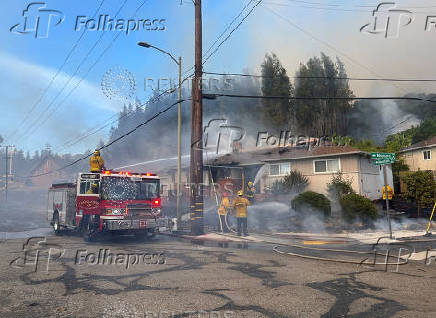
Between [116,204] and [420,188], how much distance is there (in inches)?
627

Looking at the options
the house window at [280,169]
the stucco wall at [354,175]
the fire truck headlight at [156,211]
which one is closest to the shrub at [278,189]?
the stucco wall at [354,175]

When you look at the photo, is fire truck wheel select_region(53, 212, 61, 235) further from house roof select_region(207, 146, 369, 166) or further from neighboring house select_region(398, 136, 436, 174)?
neighboring house select_region(398, 136, 436, 174)

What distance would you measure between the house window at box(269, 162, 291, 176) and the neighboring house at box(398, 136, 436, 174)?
16204 millimetres

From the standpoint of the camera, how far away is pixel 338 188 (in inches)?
810

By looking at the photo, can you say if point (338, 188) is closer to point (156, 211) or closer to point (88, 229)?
point (156, 211)

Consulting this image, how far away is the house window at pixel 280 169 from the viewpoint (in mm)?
24797

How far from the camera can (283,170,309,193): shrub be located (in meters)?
22.0

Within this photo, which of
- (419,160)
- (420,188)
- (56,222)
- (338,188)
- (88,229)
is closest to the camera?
(88,229)

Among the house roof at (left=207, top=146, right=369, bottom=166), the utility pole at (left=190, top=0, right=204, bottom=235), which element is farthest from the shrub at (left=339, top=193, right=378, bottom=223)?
the utility pole at (left=190, top=0, right=204, bottom=235)

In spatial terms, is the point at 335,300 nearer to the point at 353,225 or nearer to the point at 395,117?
the point at 353,225

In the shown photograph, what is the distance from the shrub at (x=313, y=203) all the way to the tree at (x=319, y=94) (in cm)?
3856


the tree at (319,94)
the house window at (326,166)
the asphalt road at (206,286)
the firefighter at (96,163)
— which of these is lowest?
the asphalt road at (206,286)

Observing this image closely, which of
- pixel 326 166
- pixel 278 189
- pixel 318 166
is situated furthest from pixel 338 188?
pixel 278 189

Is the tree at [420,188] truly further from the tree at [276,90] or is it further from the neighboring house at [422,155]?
the tree at [276,90]
